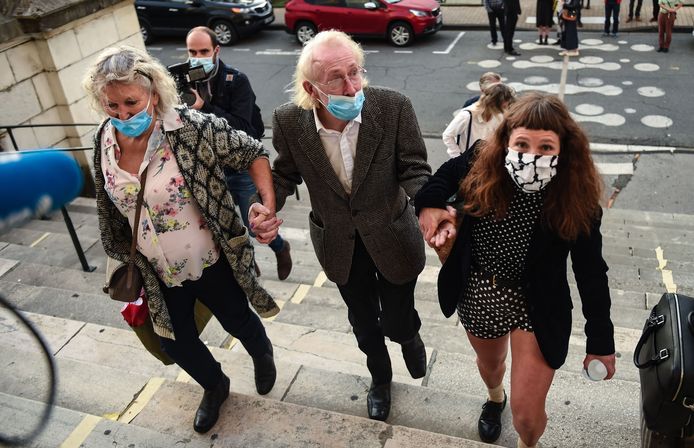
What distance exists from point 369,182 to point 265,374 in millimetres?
1267

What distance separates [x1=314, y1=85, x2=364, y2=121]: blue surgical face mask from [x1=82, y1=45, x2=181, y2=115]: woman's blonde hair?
65 cm

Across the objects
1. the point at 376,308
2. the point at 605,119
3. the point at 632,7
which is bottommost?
the point at 605,119

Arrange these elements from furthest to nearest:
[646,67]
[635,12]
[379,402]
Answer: [635,12] → [646,67] → [379,402]

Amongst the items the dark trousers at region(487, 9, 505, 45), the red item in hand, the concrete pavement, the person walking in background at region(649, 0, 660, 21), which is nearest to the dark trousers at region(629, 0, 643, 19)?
the concrete pavement

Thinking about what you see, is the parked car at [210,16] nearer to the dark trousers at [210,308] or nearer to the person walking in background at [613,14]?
the person walking in background at [613,14]

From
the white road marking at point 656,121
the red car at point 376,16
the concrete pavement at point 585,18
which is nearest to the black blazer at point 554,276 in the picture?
the white road marking at point 656,121

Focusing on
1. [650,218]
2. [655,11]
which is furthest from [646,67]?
[650,218]

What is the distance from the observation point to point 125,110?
238 cm

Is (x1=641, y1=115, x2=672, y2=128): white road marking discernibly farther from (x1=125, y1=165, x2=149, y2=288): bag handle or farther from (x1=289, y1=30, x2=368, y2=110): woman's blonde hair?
(x1=125, y1=165, x2=149, y2=288): bag handle

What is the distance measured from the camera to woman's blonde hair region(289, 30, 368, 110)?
240 centimetres

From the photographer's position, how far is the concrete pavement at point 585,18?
13992mm

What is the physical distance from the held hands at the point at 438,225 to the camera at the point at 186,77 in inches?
98.2

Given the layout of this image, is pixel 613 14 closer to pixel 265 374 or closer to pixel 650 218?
pixel 650 218

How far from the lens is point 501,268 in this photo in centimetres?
240
